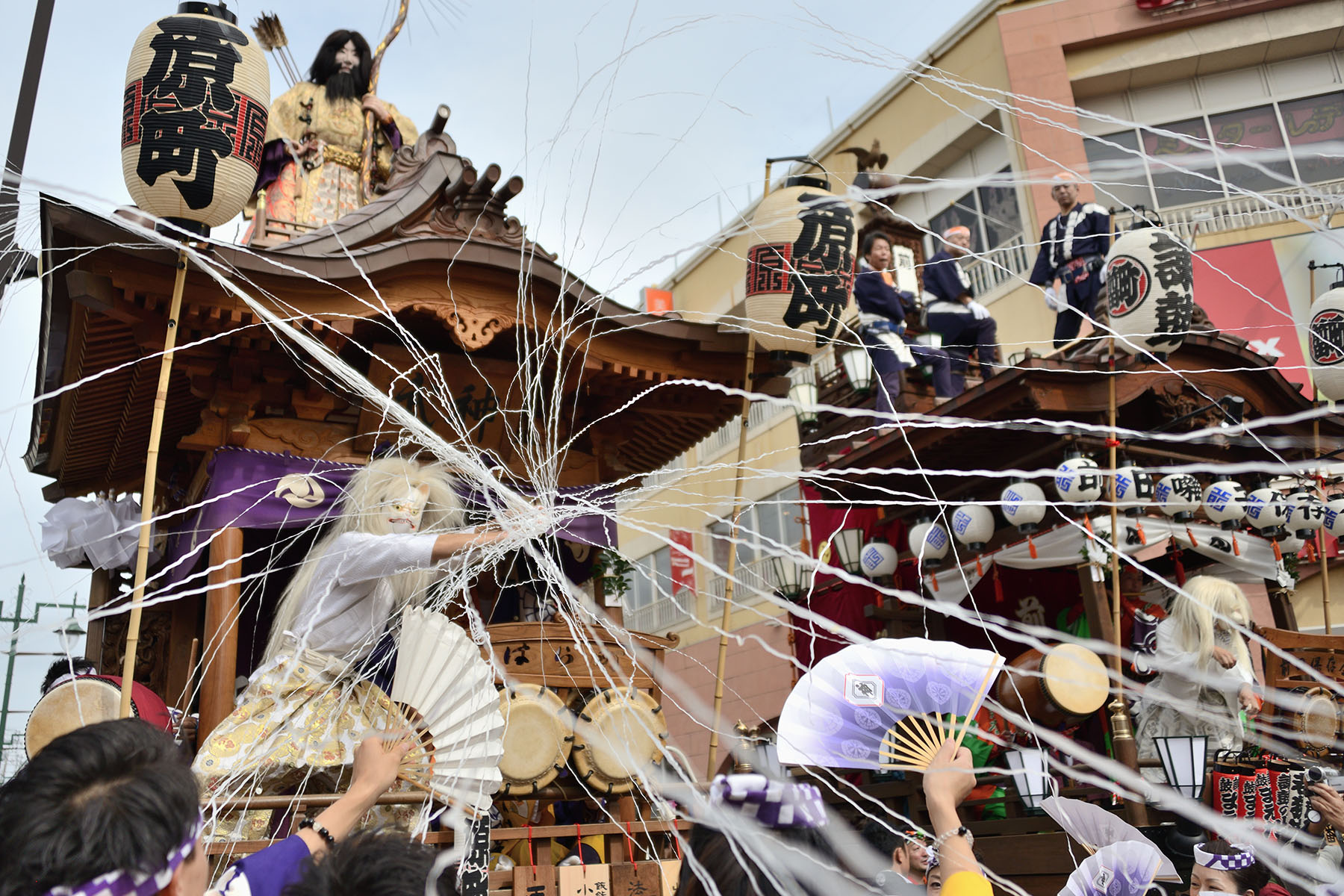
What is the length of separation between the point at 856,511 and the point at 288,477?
22.7 feet

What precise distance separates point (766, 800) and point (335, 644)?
115 inches

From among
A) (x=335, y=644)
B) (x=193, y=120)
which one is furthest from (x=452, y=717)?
(x=193, y=120)

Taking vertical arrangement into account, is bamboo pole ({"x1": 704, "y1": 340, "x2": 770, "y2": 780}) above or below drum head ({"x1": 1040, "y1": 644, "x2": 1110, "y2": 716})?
above

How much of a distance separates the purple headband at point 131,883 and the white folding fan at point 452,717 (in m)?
2.22

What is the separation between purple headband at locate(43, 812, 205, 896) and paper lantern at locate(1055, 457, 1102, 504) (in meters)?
7.04

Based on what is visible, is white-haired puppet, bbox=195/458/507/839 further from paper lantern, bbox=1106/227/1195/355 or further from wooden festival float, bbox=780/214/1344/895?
paper lantern, bbox=1106/227/1195/355

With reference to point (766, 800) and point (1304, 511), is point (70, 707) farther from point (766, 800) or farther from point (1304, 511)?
point (1304, 511)

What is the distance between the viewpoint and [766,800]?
1883mm

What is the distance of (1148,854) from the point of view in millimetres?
3094

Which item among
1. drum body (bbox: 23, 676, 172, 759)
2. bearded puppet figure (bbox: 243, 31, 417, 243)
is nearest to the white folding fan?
drum body (bbox: 23, 676, 172, 759)

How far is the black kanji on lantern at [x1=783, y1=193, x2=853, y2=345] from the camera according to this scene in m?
5.97

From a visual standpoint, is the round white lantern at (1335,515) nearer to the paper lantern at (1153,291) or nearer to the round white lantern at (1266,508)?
the round white lantern at (1266,508)

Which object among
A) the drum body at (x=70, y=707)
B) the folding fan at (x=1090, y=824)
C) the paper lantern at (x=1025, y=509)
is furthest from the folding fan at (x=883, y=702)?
the paper lantern at (x=1025, y=509)

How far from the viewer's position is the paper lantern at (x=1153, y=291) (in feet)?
24.1
